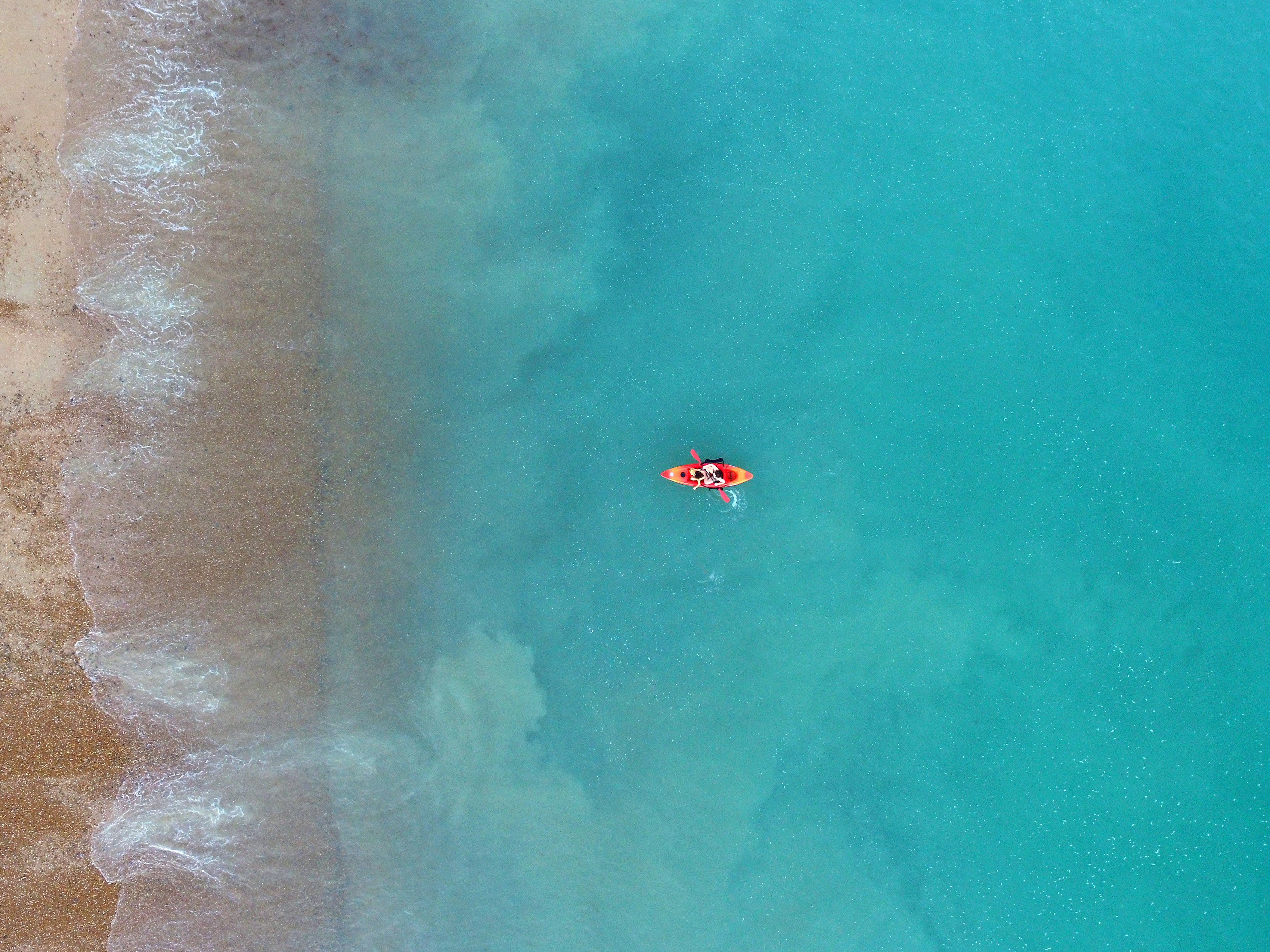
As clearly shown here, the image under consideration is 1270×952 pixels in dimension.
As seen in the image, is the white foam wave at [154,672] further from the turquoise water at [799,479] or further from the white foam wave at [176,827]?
the turquoise water at [799,479]

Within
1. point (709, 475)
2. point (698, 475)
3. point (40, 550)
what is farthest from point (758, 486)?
point (40, 550)

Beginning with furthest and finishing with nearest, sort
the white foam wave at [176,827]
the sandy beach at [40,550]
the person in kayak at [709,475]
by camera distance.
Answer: the person in kayak at [709,475]
the white foam wave at [176,827]
the sandy beach at [40,550]

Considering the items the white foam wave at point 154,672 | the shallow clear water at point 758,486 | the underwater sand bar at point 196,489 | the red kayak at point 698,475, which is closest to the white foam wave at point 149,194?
the underwater sand bar at point 196,489

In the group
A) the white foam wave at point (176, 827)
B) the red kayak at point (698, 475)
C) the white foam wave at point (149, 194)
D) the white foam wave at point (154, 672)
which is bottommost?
the white foam wave at point (176, 827)

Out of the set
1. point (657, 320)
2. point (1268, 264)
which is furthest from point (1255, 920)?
point (657, 320)

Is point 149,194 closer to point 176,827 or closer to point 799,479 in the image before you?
point 176,827
